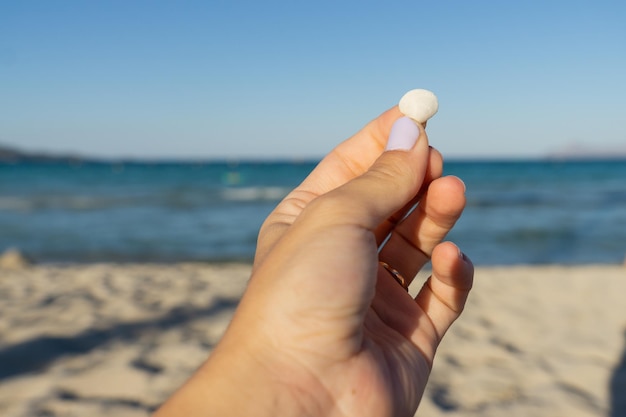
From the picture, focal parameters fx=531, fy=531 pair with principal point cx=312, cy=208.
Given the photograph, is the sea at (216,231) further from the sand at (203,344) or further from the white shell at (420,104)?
the white shell at (420,104)

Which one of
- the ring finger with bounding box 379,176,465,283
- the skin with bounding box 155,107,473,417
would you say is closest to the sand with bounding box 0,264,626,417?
the ring finger with bounding box 379,176,465,283

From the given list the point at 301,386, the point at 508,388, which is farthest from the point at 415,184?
the point at 508,388

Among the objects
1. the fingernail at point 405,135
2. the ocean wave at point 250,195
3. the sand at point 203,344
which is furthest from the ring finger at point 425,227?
the ocean wave at point 250,195

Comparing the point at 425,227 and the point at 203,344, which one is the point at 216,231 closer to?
the point at 203,344

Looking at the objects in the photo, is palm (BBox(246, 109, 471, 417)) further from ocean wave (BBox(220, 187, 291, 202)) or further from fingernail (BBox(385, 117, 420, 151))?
ocean wave (BBox(220, 187, 291, 202))

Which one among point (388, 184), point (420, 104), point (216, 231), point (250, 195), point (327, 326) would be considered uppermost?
point (420, 104)

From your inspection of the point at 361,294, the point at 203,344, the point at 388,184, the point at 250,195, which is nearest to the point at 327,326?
the point at 361,294
